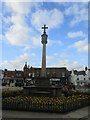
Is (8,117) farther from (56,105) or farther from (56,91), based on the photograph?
(56,91)

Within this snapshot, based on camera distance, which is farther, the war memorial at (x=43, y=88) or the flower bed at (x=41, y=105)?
the war memorial at (x=43, y=88)

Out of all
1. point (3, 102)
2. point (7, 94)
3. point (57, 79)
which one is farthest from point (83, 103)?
point (57, 79)

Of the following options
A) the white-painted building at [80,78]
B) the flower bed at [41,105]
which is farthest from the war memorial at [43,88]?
the white-painted building at [80,78]

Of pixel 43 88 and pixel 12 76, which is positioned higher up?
pixel 43 88

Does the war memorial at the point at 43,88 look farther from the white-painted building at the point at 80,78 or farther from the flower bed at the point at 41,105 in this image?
the white-painted building at the point at 80,78

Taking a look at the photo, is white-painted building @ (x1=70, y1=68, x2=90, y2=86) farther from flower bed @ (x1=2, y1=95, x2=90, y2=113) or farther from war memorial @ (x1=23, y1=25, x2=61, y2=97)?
flower bed @ (x1=2, y1=95, x2=90, y2=113)

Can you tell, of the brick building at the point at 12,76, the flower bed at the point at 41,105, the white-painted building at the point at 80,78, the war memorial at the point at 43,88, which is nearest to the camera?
the flower bed at the point at 41,105

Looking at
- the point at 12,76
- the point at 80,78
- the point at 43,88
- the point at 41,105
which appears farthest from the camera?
the point at 12,76

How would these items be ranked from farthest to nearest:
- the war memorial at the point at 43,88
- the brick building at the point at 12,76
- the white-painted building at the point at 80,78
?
the brick building at the point at 12,76 < the white-painted building at the point at 80,78 < the war memorial at the point at 43,88

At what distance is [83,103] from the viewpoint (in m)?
10.9

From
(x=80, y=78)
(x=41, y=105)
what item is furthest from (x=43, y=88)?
(x=80, y=78)

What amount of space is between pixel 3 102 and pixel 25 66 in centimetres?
6274

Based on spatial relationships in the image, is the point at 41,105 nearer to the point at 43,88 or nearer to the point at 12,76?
the point at 43,88

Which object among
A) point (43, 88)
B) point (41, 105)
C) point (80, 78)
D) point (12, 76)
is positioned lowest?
point (80, 78)
